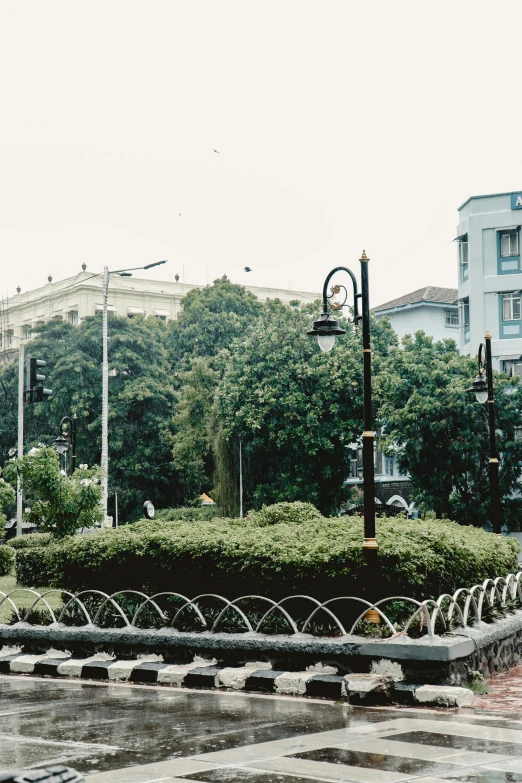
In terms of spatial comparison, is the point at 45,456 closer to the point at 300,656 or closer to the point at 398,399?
the point at 300,656

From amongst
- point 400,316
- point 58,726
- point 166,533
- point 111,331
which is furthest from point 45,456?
point 400,316

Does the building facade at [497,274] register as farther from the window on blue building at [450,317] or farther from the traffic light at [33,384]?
the traffic light at [33,384]

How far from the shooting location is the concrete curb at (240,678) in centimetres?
928

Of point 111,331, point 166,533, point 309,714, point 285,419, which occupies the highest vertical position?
point 111,331

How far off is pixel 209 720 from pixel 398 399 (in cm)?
2992

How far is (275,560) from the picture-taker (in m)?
11.4

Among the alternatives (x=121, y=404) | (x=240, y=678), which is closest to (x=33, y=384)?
(x=240, y=678)

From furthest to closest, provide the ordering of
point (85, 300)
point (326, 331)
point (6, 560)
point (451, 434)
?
point (85, 300)
point (451, 434)
point (6, 560)
point (326, 331)

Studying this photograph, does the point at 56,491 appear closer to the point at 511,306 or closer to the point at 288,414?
the point at 288,414

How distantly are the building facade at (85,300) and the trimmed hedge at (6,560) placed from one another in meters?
41.4

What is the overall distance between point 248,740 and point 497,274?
3630 centimetres

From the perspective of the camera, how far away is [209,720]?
8438 mm

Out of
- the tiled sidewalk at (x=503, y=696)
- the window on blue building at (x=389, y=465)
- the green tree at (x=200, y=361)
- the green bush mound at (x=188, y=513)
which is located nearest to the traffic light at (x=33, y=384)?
the tiled sidewalk at (x=503, y=696)

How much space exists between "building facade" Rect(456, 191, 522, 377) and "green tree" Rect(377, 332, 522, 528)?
4.11 m
